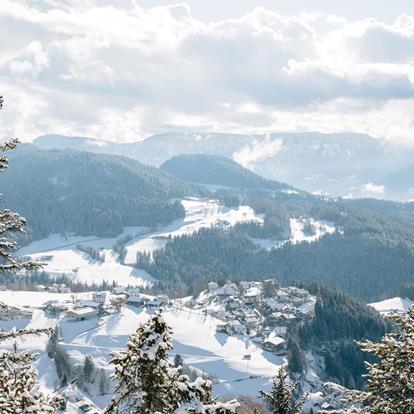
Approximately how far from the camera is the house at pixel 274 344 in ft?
440

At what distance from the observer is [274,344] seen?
440 feet

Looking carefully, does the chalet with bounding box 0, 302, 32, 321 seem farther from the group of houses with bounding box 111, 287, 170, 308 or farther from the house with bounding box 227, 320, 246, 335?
the house with bounding box 227, 320, 246, 335

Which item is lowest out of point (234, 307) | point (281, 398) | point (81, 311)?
point (234, 307)

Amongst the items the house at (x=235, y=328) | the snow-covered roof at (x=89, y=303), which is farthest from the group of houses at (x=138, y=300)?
the house at (x=235, y=328)

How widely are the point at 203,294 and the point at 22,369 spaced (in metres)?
175

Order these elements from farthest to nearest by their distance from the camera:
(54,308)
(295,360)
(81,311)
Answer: (54,308) < (81,311) < (295,360)

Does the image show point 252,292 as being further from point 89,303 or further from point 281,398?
point 281,398

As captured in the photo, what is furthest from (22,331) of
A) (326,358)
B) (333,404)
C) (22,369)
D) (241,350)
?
(326,358)

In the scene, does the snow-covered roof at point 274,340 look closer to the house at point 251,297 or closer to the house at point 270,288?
the house at point 251,297

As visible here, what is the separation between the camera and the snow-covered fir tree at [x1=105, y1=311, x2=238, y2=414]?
40.9 ft

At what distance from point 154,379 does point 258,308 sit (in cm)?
15931

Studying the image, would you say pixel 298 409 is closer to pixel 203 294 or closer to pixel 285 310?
pixel 285 310

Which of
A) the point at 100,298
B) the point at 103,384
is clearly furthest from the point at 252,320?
the point at 103,384

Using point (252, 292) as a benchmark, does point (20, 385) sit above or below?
above
